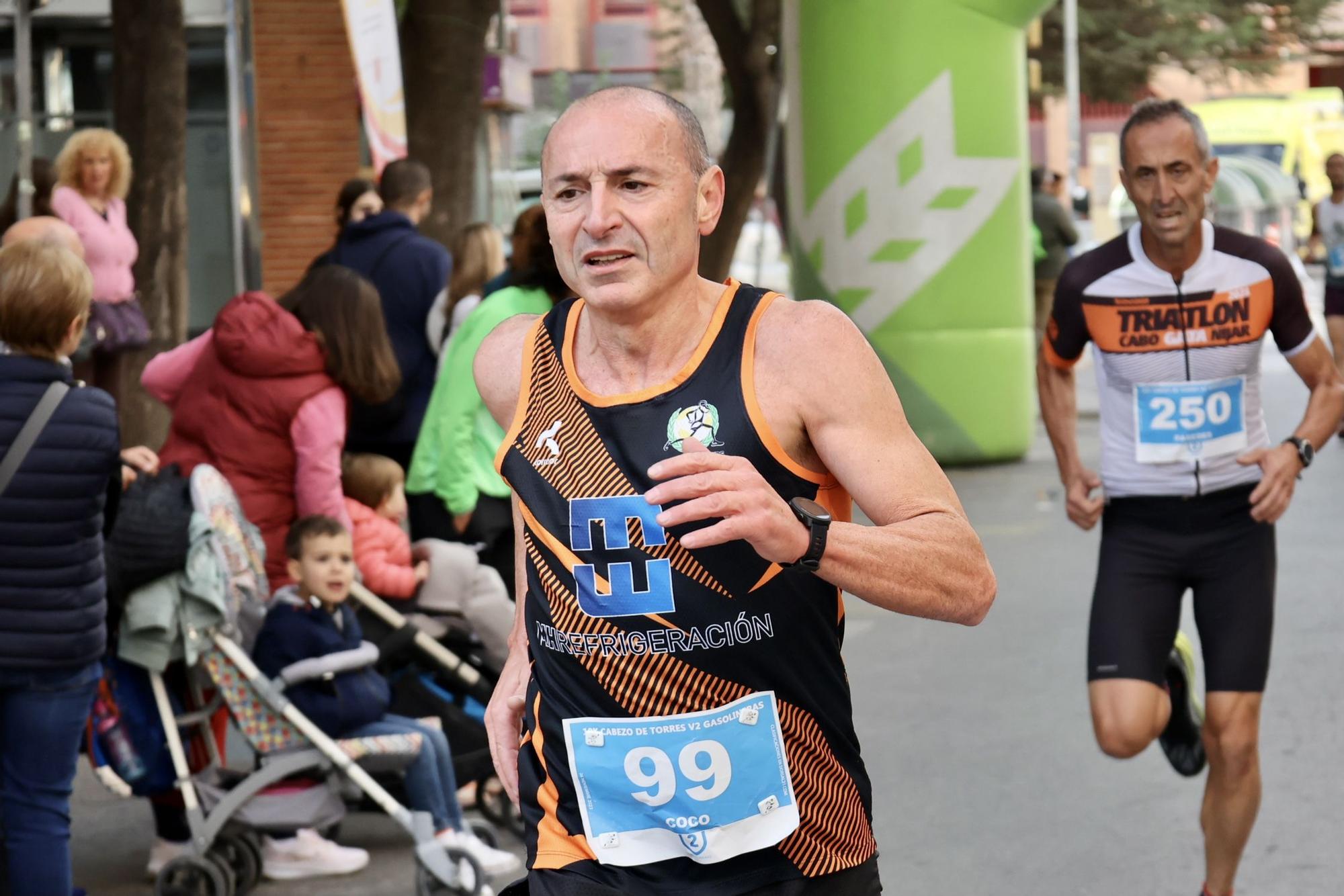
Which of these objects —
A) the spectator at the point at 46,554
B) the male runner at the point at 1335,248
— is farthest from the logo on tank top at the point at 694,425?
the male runner at the point at 1335,248

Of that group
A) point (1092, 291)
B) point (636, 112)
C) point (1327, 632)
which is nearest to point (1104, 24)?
point (1327, 632)

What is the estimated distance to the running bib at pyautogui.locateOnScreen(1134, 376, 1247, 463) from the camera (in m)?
5.62

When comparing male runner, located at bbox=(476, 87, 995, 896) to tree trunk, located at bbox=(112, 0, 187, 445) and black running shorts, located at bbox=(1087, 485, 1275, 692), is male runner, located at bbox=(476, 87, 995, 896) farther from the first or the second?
tree trunk, located at bbox=(112, 0, 187, 445)

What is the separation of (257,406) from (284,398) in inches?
3.6

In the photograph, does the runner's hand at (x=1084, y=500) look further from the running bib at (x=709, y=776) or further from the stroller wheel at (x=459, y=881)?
the running bib at (x=709, y=776)

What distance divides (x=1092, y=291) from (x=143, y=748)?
3.04m

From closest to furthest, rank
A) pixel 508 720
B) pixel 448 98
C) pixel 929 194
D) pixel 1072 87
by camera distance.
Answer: pixel 508 720 < pixel 448 98 < pixel 929 194 < pixel 1072 87

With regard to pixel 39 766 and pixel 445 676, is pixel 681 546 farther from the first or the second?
pixel 445 676

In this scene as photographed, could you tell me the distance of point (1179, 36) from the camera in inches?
1219

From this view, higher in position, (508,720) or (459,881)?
(508,720)

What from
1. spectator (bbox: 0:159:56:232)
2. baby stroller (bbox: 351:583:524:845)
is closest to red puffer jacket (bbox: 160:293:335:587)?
baby stroller (bbox: 351:583:524:845)

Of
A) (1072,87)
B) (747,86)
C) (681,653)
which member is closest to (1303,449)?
(681,653)

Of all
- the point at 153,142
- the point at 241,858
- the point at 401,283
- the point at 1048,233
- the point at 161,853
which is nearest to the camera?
the point at 241,858

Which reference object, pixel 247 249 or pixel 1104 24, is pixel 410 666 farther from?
pixel 1104 24
